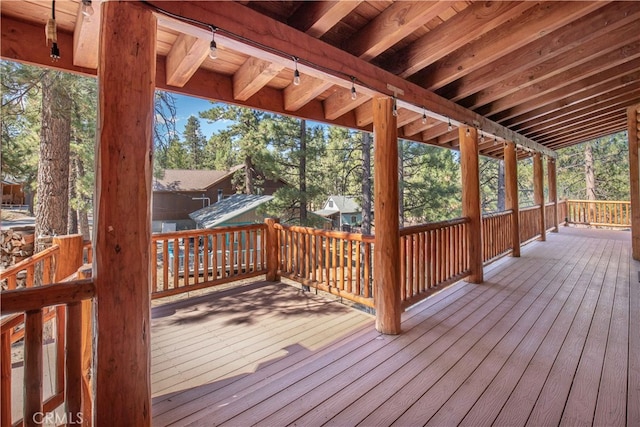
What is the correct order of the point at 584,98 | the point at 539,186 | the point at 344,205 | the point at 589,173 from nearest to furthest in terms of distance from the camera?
1. the point at 584,98
2. the point at 539,186
3. the point at 589,173
4. the point at 344,205

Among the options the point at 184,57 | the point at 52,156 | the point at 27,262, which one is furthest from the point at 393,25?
the point at 52,156

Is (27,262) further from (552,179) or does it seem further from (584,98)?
(552,179)

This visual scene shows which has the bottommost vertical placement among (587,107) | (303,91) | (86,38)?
(86,38)

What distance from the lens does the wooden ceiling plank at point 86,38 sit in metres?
1.69

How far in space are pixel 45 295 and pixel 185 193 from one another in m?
14.8

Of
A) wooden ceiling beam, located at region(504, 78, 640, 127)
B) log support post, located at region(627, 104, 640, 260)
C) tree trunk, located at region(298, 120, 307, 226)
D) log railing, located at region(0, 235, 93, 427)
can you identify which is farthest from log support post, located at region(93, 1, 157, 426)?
tree trunk, located at region(298, 120, 307, 226)

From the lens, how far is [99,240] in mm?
1340

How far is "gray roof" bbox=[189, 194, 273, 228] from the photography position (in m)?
8.70

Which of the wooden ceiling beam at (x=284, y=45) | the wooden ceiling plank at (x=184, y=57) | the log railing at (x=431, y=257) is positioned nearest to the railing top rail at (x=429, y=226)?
the log railing at (x=431, y=257)

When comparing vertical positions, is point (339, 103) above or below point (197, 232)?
above

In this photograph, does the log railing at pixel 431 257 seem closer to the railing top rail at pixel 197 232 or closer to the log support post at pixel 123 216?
the railing top rail at pixel 197 232

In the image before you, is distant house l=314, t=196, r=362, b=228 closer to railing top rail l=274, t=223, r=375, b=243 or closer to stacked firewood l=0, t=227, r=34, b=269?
railing top rail l=274, t=223, r=375, b=243

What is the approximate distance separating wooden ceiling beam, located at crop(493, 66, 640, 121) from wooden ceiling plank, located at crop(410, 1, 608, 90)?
2105 mm

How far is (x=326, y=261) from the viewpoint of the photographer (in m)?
3.76
